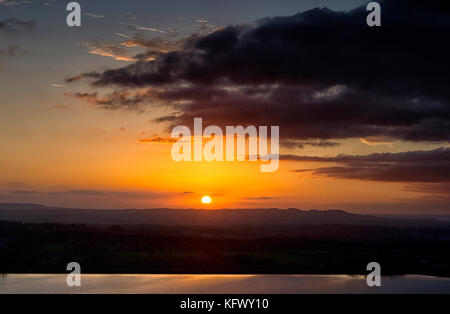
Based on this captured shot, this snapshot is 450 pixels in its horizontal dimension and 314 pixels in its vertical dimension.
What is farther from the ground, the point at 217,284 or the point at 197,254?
the point at 197,254

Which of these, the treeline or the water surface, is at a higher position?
the treeline

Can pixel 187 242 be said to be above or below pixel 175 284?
above

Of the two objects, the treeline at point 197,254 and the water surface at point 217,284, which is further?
the treeline at point 197,254

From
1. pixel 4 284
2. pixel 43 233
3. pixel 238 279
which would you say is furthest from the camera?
pixel 43 233

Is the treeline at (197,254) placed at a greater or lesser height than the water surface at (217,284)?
greater

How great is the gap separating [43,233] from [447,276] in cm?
2640

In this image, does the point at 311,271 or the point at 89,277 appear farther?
the point at 311,271

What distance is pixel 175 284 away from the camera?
2134cm

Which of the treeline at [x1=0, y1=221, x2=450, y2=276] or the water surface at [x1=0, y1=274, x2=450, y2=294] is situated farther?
the treeline at [x1=0, y1=221, x2=450, y2=276]

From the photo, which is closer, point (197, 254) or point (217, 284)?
point (217, 284)
